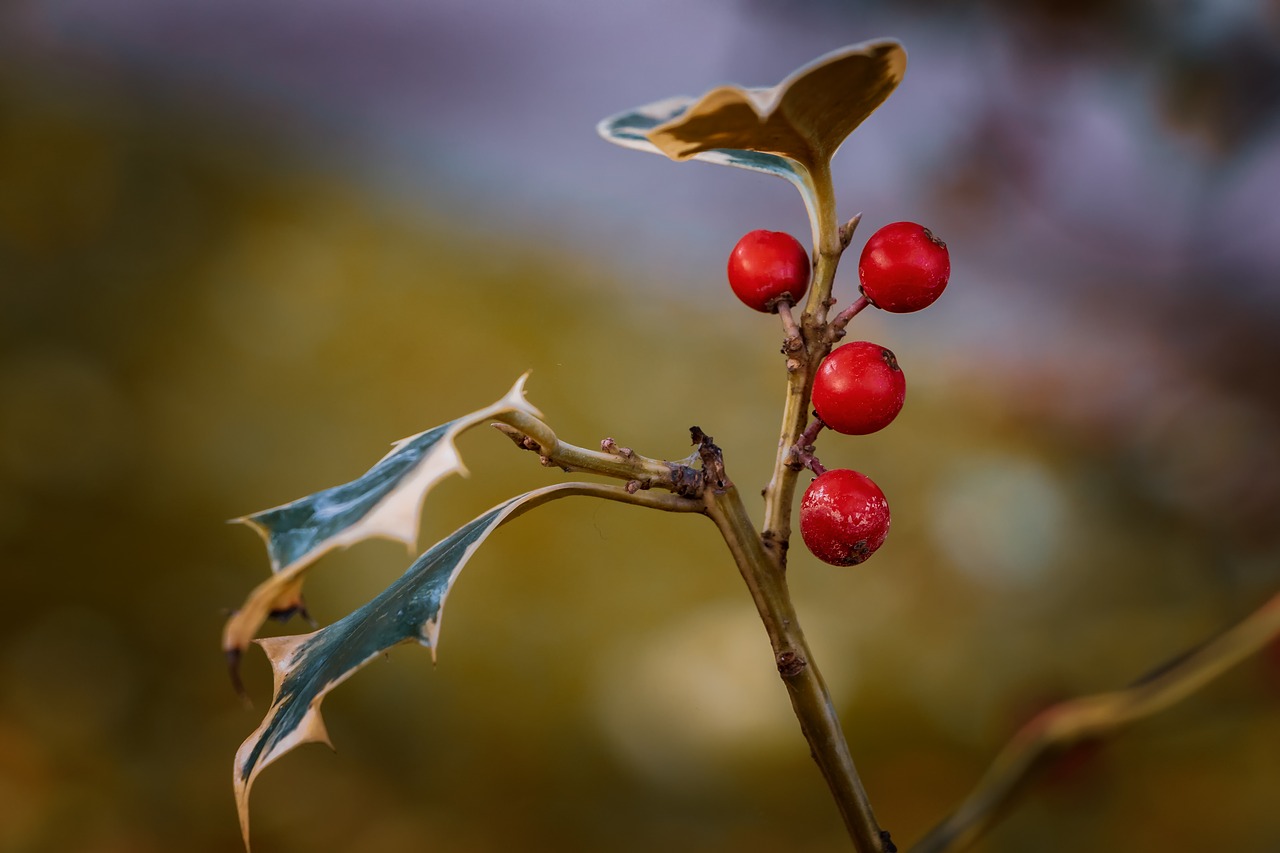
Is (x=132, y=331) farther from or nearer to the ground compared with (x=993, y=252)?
nearer to the ground

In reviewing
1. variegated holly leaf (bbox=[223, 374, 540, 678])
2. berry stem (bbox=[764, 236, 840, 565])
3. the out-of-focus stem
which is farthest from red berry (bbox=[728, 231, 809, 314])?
the out-of-focus stem

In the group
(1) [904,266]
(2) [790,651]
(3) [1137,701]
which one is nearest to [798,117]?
(1) [904,266]

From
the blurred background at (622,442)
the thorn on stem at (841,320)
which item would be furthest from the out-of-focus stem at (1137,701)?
the thorn on stem at (841,320)

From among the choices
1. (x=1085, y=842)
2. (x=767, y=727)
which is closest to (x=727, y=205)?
(x=767, y=727)

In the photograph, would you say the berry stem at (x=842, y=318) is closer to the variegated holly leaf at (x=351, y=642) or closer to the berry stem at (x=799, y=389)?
the berry stem at (x=799, y=389)

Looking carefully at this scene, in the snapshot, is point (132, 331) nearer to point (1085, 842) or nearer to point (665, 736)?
point (665, 736)

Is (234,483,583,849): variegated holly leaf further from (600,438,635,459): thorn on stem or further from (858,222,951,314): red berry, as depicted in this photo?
(858,222,951,314): red berry

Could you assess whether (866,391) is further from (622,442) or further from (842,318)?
(622,442)
